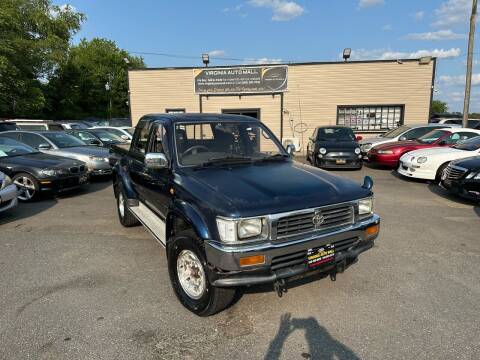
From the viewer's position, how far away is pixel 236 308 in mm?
3295

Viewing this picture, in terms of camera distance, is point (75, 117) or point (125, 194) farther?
→ point (75, 117)

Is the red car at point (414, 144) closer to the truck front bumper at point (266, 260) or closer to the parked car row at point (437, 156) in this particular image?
the parked car row at point (437, 156)

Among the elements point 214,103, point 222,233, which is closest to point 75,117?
point 214,103

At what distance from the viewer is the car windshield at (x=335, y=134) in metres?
13.2

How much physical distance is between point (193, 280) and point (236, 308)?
523 millimetres

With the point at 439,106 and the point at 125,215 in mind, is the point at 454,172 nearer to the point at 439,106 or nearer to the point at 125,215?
the point at 125,215

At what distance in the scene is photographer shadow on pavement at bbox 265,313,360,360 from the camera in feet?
8.61

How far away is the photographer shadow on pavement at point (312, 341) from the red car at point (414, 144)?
9.85 m

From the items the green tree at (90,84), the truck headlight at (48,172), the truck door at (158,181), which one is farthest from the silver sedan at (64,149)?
the green tree at (90,84)

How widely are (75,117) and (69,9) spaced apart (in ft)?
39.5

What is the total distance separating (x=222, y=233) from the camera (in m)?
2.71

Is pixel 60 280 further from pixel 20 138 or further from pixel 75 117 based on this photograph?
pixel 75 117

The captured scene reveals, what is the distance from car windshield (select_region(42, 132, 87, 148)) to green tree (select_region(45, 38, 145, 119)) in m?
29.0

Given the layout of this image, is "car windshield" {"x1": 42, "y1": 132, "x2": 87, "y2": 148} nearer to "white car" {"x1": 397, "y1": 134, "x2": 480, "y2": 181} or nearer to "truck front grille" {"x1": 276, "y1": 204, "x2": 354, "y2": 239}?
"truck front grille" {"x1": 276, "y1": 204, "x2": 354, "y2": 239}
